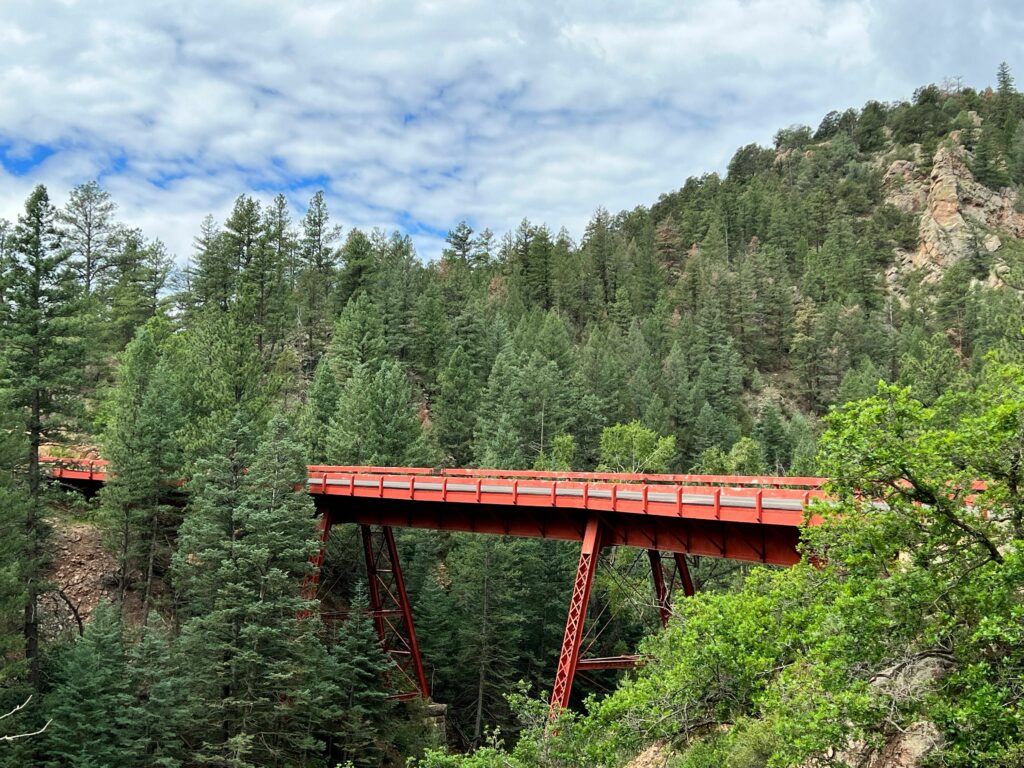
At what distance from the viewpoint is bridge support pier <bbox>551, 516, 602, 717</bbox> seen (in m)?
19.7

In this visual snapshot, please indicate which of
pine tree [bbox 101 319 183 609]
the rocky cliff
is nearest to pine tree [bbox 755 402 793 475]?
pine tree [bbox 101 319 183 609]

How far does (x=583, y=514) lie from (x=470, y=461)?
25777 mm

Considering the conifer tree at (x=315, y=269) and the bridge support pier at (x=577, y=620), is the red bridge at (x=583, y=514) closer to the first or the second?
the bridge support pier at (x=577, y=620)

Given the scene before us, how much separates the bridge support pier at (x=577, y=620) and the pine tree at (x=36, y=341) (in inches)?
688

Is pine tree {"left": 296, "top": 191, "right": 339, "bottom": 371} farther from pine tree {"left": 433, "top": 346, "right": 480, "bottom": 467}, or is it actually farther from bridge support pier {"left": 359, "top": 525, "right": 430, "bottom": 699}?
bridge support pier {"left": 359, "top": 525, "right": 430, "bottom": 699}

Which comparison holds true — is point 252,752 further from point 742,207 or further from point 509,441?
point 742,207

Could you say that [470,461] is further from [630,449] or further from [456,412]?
[630,449]

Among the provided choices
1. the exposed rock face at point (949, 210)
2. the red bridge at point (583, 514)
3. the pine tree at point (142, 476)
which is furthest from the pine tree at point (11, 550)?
the exposed rock face at point (949, 210)

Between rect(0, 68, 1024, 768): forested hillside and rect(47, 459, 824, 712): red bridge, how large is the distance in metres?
2.63

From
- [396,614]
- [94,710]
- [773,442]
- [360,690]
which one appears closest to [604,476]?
[396,614]

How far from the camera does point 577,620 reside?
20078 millimetres

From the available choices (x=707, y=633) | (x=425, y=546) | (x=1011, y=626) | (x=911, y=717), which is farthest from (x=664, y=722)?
(x=425, y=546)

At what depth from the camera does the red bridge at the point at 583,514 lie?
59.8 ft

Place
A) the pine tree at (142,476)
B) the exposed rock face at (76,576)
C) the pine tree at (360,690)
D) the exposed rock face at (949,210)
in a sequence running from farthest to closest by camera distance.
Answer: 1. the exposed rock face at (949,210)
2. the pine tree at (142,476)
3. the exposed rock face at (76,576)
4. the pine tree at (360,690)
